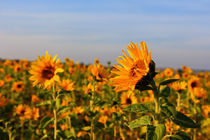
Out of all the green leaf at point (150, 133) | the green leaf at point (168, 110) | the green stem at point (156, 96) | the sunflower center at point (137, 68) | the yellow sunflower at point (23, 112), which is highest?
the sunflower center at point (137, 68)

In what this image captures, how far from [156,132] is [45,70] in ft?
7.03

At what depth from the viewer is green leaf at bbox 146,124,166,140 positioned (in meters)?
1.63

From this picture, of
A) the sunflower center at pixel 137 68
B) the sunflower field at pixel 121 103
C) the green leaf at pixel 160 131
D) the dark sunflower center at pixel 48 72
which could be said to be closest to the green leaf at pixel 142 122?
the sunflower field at pixel 121 103

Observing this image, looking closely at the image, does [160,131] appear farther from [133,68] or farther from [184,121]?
[133,68]

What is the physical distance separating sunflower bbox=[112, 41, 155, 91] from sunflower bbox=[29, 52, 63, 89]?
1419mm

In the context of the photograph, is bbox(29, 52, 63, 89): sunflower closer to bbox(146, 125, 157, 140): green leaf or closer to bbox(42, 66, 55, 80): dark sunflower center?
bbox(42, 66, 55, 80): dark sunflower center

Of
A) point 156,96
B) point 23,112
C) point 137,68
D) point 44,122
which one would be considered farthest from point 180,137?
point 23,112

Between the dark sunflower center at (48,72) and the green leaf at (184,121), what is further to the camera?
the dark sunflower center at (48,72)

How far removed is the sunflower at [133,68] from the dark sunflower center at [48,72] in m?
1.52

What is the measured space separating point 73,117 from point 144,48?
2366 millimetres

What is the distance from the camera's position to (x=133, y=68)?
1971mm

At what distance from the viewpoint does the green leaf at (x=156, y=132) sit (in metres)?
1.63

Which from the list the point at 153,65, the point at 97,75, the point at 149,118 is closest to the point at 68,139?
the point at 97,75

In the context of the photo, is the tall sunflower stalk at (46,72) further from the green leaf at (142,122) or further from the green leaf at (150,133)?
the green leaf at (150,133)
